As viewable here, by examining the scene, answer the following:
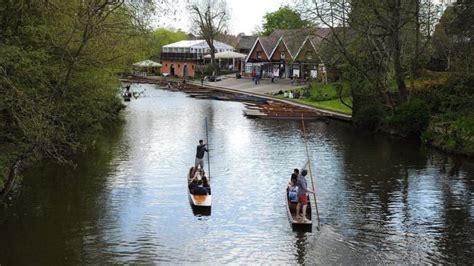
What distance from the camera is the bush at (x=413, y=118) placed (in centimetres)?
3625

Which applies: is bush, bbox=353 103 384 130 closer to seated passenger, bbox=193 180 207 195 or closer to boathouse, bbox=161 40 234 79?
seated passenger, bbox=193 180 207 195

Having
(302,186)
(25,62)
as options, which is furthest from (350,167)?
(25,62)

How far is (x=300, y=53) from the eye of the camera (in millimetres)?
73750

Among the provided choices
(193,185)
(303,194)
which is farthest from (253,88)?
(303,194)

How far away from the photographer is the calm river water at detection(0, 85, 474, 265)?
1628cm

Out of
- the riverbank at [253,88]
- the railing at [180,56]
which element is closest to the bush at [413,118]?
the riverbank at [253,88]

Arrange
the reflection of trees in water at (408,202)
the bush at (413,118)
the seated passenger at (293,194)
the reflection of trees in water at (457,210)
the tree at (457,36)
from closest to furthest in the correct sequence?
the reflection of trees in water at (457,210) → the reflection of trees in water at (408,202) → the seated passenger at (293,194) → the tree at (457,36) → the bush at (413,118)

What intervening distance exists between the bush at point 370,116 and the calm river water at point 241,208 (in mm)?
5889

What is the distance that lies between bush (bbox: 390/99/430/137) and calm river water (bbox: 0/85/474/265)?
1.98m

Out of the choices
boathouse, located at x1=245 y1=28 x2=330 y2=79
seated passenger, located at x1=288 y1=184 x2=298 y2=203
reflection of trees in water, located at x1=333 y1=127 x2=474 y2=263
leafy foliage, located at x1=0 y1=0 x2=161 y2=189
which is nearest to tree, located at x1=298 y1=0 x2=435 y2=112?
reflection of trees in water, located at x1=333 y1=127 x2=474 y2=263

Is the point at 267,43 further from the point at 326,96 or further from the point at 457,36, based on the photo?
the point at 457,36

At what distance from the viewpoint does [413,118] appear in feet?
120

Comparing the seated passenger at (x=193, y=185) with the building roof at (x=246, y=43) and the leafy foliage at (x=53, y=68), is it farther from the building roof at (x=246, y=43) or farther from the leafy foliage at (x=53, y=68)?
the building roof at (x=246, y=43)

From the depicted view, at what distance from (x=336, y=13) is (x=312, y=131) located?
8077 mm
